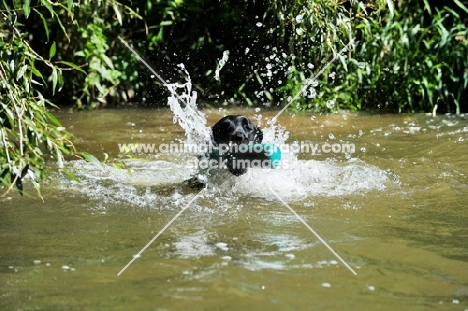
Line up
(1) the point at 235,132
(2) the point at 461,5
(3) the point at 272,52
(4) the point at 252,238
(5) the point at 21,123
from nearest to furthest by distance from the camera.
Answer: (5) the point at 21,123 < (4) the point at 252,238 < (1) the point at 235,132 < (2) the point at 461,5 < (3) the point at 272,52

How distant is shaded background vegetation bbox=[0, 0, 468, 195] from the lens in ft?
31.5

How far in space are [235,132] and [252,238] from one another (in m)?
2.08

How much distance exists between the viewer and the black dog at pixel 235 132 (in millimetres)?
6398

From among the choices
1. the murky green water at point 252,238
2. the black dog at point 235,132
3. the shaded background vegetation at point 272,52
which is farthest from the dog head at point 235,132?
the shaded background vegetation at point 272,52

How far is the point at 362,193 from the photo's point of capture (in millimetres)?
5668

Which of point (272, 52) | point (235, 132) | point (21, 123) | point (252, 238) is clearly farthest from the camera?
point (272, 52)

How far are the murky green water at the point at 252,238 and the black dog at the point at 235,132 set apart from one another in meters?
0.46

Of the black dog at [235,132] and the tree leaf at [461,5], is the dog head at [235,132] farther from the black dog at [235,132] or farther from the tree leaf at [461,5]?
the tree leaf at [461,5]

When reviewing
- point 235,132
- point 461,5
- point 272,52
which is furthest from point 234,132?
point 461,5

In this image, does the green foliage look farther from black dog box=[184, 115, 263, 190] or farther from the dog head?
the dog head

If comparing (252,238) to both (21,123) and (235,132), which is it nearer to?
(21,123)

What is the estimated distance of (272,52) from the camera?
35.6 feet

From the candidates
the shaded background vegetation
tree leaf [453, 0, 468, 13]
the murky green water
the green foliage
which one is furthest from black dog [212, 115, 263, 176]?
tree leaf [453, 0, 468, 13]

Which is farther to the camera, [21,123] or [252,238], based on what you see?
[252,238]
